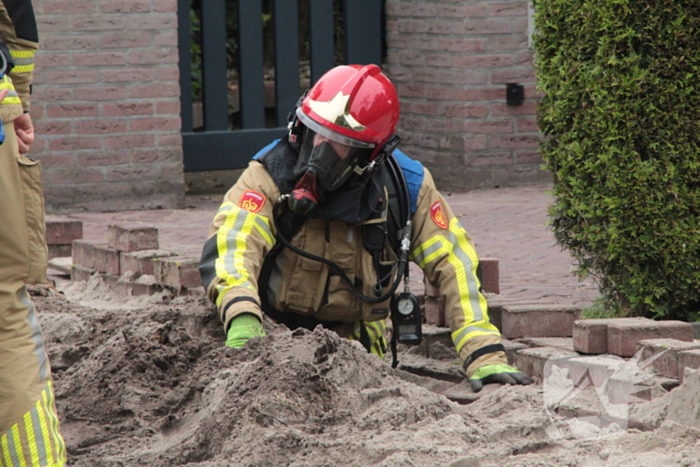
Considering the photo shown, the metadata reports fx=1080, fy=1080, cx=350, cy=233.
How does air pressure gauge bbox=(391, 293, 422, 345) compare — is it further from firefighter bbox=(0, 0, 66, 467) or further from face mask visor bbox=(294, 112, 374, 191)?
firefighter bbox=(0, 0, 66, 467)

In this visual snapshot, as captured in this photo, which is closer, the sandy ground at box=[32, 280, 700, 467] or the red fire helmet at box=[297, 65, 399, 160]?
the sandy ground at box=[32, 280, 700, 467]

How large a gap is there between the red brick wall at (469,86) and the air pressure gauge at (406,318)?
5.16 meters

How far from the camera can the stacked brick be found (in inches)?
219

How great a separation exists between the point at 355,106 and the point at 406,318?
0.92 m

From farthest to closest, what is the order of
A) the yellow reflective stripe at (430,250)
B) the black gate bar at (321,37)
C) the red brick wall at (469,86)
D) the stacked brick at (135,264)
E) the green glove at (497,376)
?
the black gate bar at (321,37) → the red brick wall at (469,86) → the stacked brick at (135,264) → the yellow reflective stripe at (430,250) → the green glove at (497,376)

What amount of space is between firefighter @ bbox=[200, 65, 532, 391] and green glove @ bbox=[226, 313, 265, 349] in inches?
1.4

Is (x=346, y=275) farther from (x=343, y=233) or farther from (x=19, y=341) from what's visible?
(x=19, y=341)

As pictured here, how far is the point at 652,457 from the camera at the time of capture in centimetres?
314

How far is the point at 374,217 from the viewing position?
446cm

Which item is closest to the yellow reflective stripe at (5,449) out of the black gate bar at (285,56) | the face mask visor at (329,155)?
the face mask visor at (329,155)

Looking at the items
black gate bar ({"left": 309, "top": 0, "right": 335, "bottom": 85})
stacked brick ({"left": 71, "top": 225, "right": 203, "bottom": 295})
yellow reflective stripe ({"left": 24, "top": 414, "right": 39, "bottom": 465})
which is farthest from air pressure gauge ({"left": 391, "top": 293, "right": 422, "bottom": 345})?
black gate bar ({"left": 309, "top": 0, "right": 335, "bottom": 85})

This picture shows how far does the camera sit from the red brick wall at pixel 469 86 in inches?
371

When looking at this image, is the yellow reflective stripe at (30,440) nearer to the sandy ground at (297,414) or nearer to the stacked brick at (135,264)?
the sandy ground at (297,414)

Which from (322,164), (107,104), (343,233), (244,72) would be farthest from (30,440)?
(244,72)
